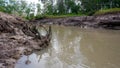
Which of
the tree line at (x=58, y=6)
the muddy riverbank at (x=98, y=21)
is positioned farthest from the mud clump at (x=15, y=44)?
the tree line at (x=58, y=6)

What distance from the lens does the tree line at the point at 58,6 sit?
47.0m

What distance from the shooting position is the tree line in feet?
154

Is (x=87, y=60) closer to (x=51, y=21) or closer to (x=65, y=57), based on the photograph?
(x=65, y=57)

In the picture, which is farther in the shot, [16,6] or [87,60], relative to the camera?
[16,6]

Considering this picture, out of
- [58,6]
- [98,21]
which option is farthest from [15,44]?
[58,6]

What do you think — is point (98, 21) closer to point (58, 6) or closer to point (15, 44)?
point (15, 44)

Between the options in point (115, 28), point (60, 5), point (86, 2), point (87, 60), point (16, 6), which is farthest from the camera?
point (16, 6)

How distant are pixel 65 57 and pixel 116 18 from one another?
19137 millimetres

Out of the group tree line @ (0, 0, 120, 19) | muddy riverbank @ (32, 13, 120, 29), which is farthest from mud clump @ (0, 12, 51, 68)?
tree line @ (0, 0, 120, 19)

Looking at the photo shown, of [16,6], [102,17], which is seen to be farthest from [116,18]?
[16,6]

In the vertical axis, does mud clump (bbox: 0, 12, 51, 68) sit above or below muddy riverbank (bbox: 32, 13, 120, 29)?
above

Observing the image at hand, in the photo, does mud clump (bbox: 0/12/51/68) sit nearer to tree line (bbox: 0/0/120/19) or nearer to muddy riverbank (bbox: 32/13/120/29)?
muddy riverbank (bbox: 32/13/120/29)

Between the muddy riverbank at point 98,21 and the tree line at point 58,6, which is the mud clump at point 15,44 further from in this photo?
the tree line at point 58,6

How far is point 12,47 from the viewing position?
31.9ft
